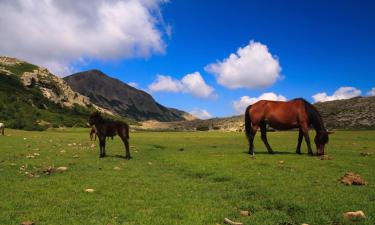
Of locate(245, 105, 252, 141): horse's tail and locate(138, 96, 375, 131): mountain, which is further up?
locate(138, 96, 375, 131): mountain

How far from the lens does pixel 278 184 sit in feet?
54.5

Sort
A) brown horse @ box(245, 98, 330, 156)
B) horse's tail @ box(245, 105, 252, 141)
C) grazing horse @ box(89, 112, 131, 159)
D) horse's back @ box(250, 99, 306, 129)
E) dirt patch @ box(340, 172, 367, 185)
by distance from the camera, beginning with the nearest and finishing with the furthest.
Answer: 1. dirt patch @ box(340, 172, 367, 185)
2. brown horse @ box(245, 98, 330, 156)
3. horse's back @ box(250, 99, 306, 129)
4. grazing horse @ box(89, 112, 131, 159)
5. horse's tail @ box(245, 105, 252, 141)

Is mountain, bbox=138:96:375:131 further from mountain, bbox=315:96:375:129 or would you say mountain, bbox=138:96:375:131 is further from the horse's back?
the horse's back

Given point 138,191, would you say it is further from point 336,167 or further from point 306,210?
point 336,167

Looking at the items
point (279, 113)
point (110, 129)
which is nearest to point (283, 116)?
point (279, 113)

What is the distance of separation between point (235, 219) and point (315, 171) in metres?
9.77

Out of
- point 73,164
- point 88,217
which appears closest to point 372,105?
point 73,164

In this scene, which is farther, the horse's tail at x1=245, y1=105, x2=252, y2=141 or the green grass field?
the horse's tail at x1=245, y1=105, x2=252, y2=141

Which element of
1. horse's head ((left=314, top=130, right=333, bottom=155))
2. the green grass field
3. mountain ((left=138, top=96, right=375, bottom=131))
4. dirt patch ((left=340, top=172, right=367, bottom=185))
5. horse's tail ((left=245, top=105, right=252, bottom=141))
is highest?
mountain ((left=138, top=96, right=375, bottom=131))

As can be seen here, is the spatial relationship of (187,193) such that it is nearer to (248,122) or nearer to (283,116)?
(248,122)

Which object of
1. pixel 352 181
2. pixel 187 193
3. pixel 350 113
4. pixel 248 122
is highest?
pixel 350 113

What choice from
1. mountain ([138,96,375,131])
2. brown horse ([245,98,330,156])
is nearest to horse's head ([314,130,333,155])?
brown horse ([245,98,330,156])

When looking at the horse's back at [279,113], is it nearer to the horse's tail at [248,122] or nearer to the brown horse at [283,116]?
the brown horse at [283,116]

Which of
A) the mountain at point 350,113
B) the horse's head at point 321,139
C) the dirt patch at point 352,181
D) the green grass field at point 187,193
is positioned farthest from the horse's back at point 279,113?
the mountain at point 350,113
